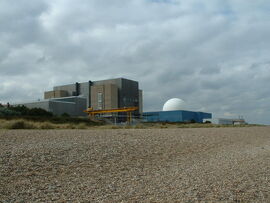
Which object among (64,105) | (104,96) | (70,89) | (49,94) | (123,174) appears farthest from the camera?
(49,94)

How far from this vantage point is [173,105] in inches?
3142

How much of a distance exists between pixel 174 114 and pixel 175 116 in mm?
860

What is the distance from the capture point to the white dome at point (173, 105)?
78875 millimetres

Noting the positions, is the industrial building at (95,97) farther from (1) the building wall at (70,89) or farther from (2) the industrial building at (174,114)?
(2) the industrial building at (174,114)

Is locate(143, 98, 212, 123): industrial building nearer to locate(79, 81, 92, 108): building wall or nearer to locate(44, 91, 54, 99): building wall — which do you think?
locate(79, 81, 92, 108): building wall

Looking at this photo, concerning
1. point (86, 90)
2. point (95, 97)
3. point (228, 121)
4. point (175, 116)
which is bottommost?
point (228, 121)

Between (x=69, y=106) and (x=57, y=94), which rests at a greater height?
(x=57, y=94)

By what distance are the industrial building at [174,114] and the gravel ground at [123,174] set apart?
65.1 metres

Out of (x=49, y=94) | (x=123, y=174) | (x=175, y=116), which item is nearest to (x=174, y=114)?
(x=175, y=116)

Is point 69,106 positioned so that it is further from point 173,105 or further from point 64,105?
point 173,105

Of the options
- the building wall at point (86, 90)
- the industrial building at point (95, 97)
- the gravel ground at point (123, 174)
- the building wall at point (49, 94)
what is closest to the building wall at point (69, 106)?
the industrial building at point (95, 97)

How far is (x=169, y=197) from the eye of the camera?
5.23 m

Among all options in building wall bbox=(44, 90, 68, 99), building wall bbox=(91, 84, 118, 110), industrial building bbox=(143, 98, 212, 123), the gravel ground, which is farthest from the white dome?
the gravel ground

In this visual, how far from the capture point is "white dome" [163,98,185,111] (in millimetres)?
78875
